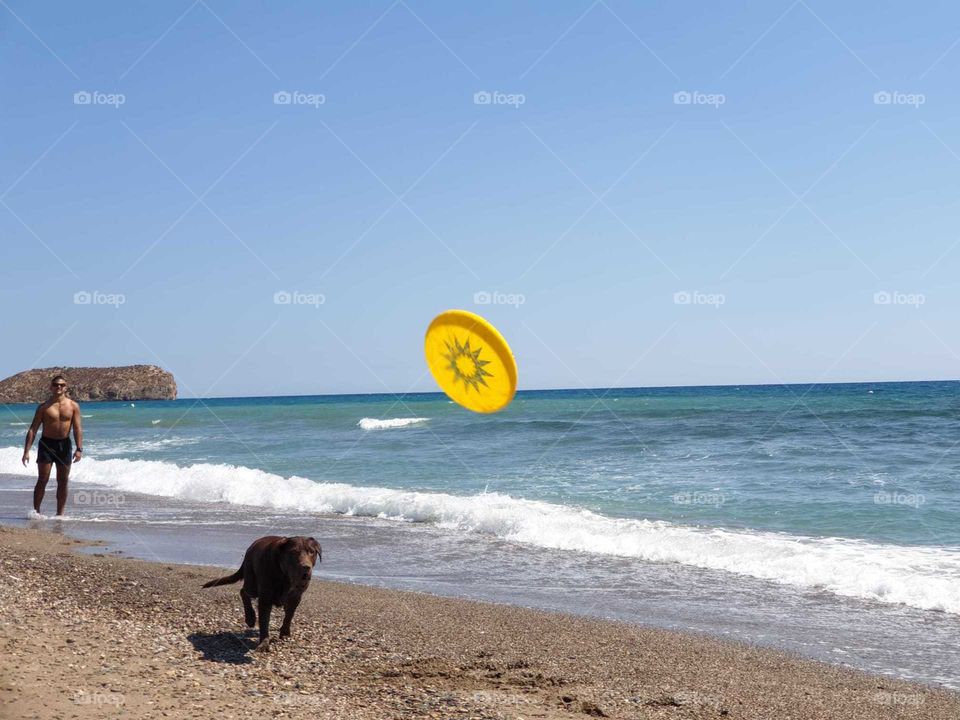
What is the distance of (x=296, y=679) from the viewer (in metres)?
4.91

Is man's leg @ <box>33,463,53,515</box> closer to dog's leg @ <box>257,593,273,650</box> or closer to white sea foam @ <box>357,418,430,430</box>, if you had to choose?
dog's leg @ <box>257,593,273,650</box>

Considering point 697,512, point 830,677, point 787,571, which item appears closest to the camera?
point 830,677

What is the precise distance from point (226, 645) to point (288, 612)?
41 centimetres

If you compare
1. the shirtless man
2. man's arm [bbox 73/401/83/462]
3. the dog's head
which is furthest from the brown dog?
the shirtless man

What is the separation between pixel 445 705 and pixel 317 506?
10.4 metres

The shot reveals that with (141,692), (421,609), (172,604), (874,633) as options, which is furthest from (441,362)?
(141,692)

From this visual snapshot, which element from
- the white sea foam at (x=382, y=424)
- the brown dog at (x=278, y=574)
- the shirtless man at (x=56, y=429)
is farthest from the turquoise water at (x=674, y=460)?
the brown dog at (x=278, y=574)

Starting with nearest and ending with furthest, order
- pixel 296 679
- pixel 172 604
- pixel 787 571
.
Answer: pixel 296 679 → pixel 172 604 → pixel 787 571

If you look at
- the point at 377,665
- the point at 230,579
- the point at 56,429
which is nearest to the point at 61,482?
the point at 56,429

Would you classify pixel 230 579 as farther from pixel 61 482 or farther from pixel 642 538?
pixel 61 482

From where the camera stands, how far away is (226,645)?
17.9ft

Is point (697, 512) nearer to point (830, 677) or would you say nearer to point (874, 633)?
point (874, 633)

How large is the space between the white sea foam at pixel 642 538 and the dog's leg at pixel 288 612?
17.8ft

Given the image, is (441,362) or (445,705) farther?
(441,362)
